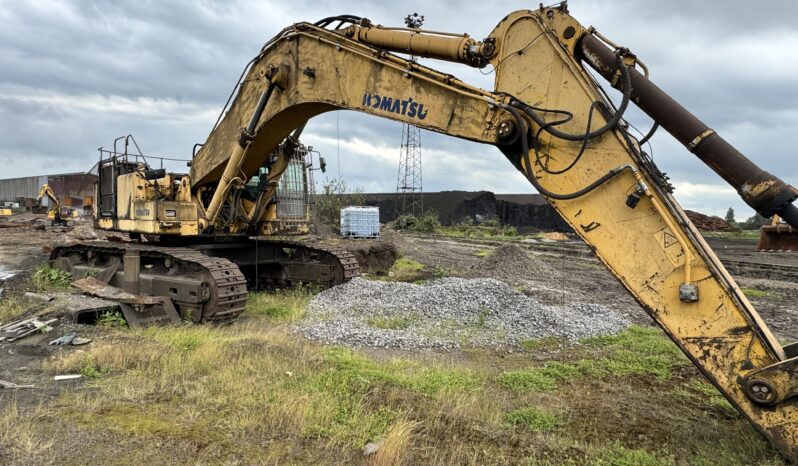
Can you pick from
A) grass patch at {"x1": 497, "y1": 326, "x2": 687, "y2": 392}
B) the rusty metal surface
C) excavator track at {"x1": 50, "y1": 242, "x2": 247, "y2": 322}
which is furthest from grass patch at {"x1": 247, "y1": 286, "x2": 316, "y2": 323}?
grass patch at {"x1": 497, "y1": 326, "x2": 687, "y2": 392}

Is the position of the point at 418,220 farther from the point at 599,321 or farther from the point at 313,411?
the point at 313,411

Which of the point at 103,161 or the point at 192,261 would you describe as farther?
the point at 103,161

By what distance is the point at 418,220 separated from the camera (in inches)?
1596

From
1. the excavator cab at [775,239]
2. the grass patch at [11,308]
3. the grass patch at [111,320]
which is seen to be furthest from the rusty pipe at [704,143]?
the excavator cab at [775,239]

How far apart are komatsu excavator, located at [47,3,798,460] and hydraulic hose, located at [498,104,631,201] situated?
12mm

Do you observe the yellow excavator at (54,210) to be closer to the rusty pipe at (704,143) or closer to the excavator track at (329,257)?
the excavator track at (329,257)

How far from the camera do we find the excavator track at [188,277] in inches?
318

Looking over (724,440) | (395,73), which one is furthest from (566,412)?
(395,73)

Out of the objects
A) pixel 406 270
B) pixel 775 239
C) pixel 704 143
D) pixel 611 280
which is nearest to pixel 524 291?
pixel 611 280

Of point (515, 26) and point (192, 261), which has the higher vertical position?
point (515, 26)

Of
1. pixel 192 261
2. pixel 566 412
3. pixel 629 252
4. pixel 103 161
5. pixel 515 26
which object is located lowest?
pixel 566 412

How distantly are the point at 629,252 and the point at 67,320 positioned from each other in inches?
275

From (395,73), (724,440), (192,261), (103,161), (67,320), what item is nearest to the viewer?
(724,440)

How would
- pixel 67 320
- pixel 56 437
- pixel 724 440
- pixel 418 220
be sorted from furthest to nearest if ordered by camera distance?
1. pixel 418 220
2. pixel 67 320
3. pixel 724 440
4. pixel 56 437
